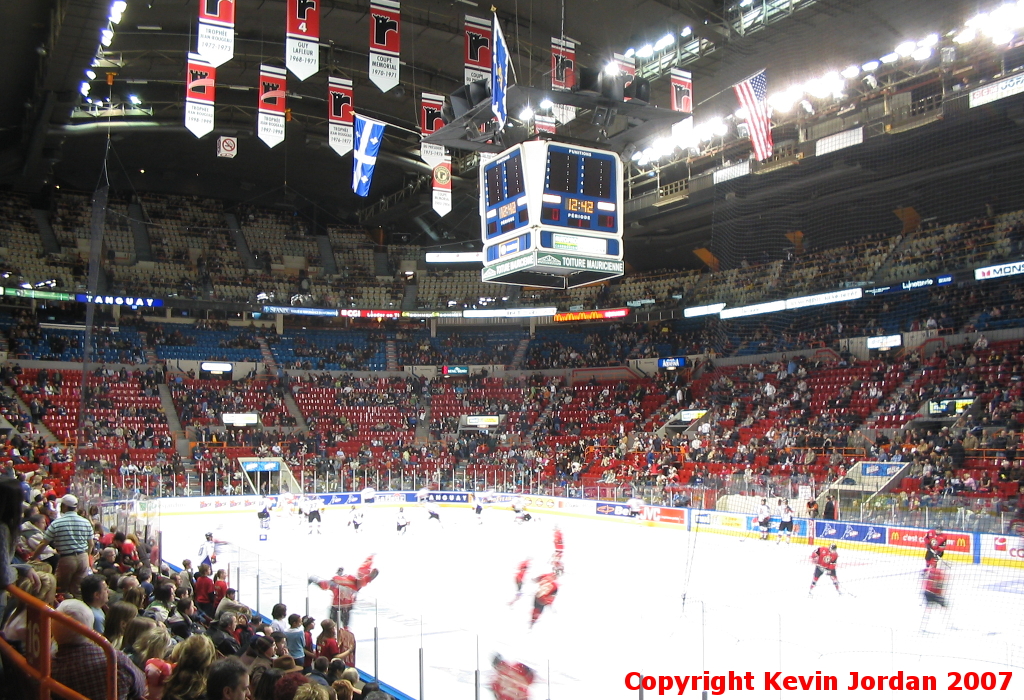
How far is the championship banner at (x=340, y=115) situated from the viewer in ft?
67.4

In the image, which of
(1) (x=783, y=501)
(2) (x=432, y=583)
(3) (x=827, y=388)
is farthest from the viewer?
(3) (x=827, y=388)

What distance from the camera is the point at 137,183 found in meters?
41.7

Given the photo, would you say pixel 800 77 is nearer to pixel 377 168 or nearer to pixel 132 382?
pixel 377 168

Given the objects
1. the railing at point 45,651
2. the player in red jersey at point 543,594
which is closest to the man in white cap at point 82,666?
the railing at point 45,651

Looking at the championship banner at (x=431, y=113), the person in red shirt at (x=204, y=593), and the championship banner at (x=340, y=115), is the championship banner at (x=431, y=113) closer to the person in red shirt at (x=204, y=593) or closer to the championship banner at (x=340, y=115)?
the championship banner at (x=340, y=115)

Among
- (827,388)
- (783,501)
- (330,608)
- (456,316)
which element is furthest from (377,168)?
(330,608)

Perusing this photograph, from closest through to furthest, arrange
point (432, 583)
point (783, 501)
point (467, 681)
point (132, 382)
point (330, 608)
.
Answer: point (467, 681)
point (330, 608)
point (432, 583)
point (783, 501)
point (132, 382)

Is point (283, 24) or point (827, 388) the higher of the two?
point (283, 24)

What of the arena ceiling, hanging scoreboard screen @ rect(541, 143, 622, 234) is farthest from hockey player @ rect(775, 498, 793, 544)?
the arena ceiling

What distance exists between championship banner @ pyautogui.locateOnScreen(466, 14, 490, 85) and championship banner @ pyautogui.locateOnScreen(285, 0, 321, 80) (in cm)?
346

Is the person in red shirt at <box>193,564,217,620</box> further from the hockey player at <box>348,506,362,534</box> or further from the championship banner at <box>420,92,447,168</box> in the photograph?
the hockey player at <box>348,506,362,534</box>

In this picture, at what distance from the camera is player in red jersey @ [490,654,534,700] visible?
6980 mm

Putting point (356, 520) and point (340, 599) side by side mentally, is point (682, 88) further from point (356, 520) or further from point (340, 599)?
point (340, 599)

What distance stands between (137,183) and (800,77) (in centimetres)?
3244
